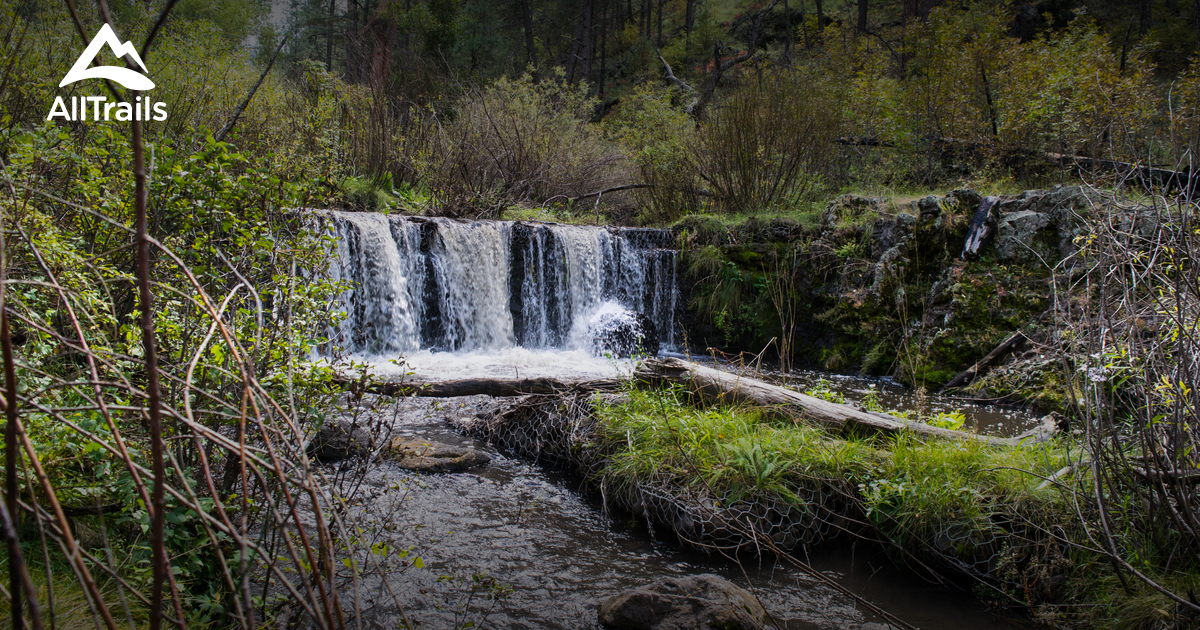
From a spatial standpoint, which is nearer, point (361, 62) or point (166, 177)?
point (166, 177)

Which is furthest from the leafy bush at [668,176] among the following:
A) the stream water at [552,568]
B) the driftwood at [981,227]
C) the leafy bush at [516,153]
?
the stream water at [552,568]

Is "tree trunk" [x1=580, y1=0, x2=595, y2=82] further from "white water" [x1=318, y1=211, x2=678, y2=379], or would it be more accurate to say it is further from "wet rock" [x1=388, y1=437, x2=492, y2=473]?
"wet rock" [x1=388, y1=437, x2=492, y2=473]

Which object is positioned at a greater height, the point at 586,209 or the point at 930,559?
the point at 586,209

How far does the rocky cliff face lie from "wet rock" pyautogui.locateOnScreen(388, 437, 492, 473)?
3495 mm

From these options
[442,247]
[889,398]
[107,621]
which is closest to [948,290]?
[889,398]

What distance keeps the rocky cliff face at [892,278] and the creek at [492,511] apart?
31.7 inches

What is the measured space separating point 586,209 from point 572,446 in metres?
9.21

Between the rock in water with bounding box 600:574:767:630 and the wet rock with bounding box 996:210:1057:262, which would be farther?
the wet rock with bounding box 996:210:1057:262

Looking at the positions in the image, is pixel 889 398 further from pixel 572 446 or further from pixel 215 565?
pixel 215 565

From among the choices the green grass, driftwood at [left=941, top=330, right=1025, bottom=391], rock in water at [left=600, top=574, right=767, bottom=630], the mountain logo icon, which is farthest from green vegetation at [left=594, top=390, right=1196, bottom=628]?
driftwood at [left=941, top=330, right=1025, bottom=391]

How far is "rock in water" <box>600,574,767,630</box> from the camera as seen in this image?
2.66 metres

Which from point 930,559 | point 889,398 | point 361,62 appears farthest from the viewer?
point 361,62

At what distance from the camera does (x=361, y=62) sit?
11.2 metres

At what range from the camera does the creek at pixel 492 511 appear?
2.91 metres
